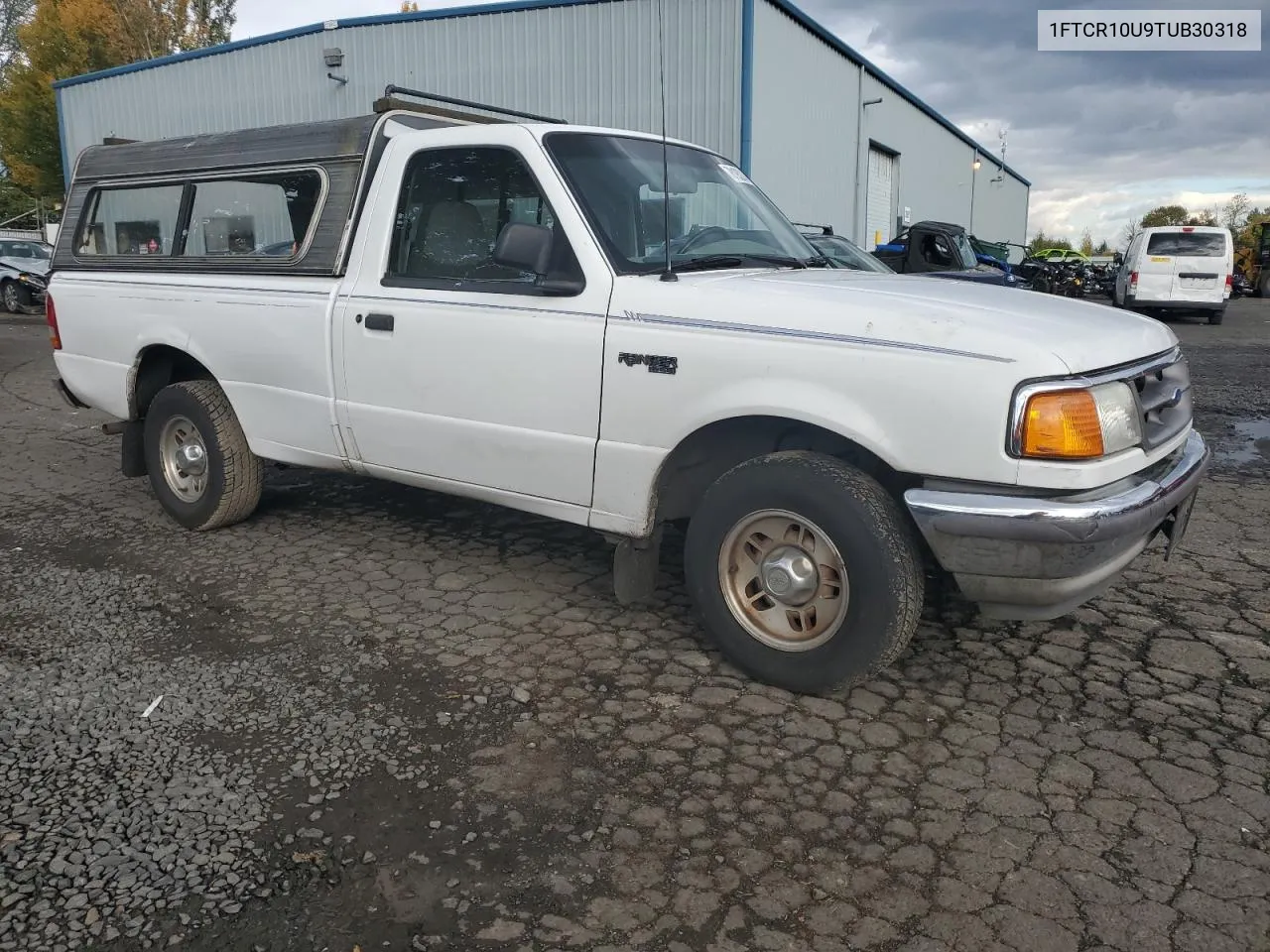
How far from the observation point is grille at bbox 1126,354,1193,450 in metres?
3.32

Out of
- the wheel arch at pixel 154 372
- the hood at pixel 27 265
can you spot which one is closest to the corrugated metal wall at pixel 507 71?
the hood at pixel 27 265

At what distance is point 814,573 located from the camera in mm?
3357

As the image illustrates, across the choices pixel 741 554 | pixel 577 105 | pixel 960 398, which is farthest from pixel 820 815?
pixel 577 105

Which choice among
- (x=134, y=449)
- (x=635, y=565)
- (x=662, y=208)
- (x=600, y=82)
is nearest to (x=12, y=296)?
(x=600, y=82)

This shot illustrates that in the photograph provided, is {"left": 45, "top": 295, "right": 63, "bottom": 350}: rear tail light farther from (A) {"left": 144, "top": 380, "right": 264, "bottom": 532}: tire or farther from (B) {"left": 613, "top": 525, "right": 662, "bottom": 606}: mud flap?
(B) {"left": 613, "top": 525, "right": 662, "bottom": 606}: mud flap

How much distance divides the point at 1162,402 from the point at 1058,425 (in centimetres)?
80

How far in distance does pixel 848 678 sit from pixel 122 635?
276cm

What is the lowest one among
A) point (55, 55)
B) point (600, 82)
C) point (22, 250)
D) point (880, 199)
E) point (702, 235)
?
point (702, 235)

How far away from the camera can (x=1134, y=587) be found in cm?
447

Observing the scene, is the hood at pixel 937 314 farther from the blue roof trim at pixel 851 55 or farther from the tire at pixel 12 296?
the tire at pixel 12 296

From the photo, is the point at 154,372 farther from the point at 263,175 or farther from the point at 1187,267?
the point at 1187,267

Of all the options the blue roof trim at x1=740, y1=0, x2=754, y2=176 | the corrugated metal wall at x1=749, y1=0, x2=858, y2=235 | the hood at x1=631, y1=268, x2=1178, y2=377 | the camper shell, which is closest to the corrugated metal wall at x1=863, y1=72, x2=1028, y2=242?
the corrugated metal wall at x1=749, y1=0, x2=858, y2=235

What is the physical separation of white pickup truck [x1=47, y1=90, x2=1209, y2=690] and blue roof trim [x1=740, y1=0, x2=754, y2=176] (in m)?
12.3

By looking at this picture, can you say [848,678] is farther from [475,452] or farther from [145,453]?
[145,453]
